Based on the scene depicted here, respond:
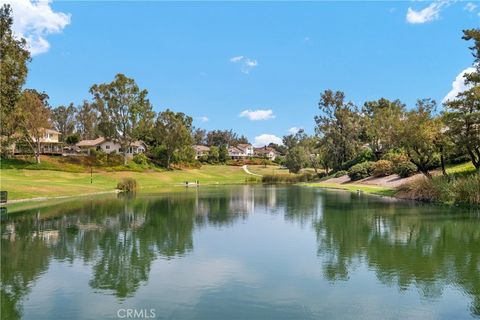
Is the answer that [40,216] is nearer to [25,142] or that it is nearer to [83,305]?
[83,305]

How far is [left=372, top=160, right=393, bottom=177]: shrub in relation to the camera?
70.7 m

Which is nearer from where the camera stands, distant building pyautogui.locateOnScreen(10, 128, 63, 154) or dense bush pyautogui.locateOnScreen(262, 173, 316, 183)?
dense bush pyautogui.locateOnScreen(262, 173, 316, 183)

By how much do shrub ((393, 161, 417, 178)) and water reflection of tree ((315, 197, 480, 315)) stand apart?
28741mm

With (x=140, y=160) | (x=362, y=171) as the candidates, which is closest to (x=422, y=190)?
(x=362, y=171)

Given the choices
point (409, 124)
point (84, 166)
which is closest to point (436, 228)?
point (409, 124)

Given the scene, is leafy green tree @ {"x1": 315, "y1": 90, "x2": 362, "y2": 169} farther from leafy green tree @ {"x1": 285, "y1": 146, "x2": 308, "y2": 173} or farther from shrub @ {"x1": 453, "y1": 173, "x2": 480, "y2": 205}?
shrub @ {"x1": 453, "y1": 173, "x2": 480, "y2": 205}

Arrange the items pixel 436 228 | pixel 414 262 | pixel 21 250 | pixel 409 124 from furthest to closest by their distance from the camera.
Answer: pixel 409 124 → pixel 436 228 → pixel 21 250 → pixel 414 262

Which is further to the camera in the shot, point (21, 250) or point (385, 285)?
point (21, 250)

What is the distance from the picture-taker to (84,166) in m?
102

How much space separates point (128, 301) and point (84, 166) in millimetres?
94041
